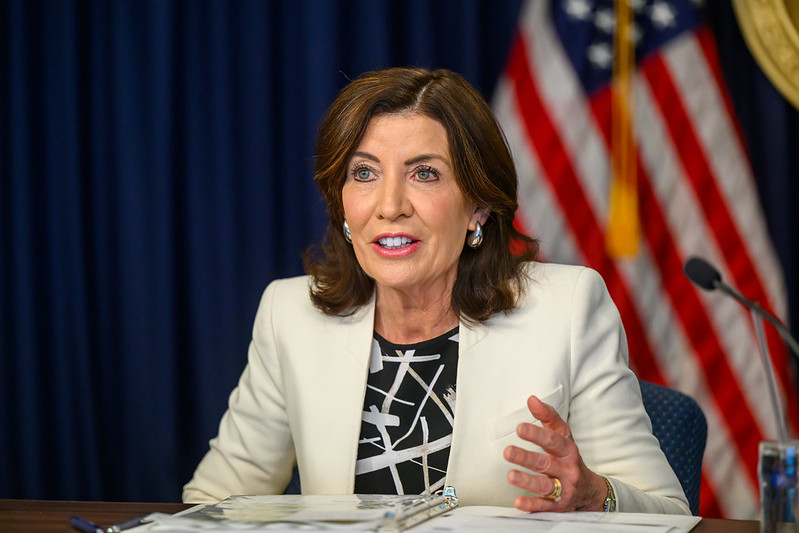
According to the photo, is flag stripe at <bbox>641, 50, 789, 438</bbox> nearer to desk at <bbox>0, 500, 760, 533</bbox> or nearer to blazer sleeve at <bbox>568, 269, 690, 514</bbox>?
blazer sleeve at <bbox>568, 269, 690, 514</bbox>

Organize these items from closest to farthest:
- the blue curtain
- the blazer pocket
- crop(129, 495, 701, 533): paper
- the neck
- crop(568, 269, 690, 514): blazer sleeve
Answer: crop(129, 495, 701, 533): paper
crop(568, 269, 690, 514): blazer sleeve
the blazer pocket
the neck
the blue curtain

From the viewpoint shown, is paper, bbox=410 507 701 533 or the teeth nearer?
paper, bbox=410 507 701 533

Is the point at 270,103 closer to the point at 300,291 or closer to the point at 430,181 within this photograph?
the point at 300,291

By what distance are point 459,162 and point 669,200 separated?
1284 millimetres

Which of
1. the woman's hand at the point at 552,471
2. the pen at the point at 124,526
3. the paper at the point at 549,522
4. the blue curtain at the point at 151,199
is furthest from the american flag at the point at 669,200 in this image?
the pen at the point at 124,526

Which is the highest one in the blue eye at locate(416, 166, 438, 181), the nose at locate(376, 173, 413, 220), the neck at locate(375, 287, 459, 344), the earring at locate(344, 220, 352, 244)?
the blue eye at locate(416, 166, 438, 181)

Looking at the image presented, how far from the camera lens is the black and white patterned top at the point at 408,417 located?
1875 millimetres

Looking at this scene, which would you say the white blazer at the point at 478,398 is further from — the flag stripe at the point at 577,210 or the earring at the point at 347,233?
the flag stripe at the point at 577,210

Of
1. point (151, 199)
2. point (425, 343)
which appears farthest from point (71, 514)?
point (151, 199)

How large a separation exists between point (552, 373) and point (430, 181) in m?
0.48

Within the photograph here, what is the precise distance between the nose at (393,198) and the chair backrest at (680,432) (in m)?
0.68

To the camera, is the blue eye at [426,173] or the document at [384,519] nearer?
the document at [384,519]

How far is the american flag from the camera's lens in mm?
2928

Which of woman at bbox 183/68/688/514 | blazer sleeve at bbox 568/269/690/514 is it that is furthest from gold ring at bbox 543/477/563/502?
woman at bbox 183/68/688/514
